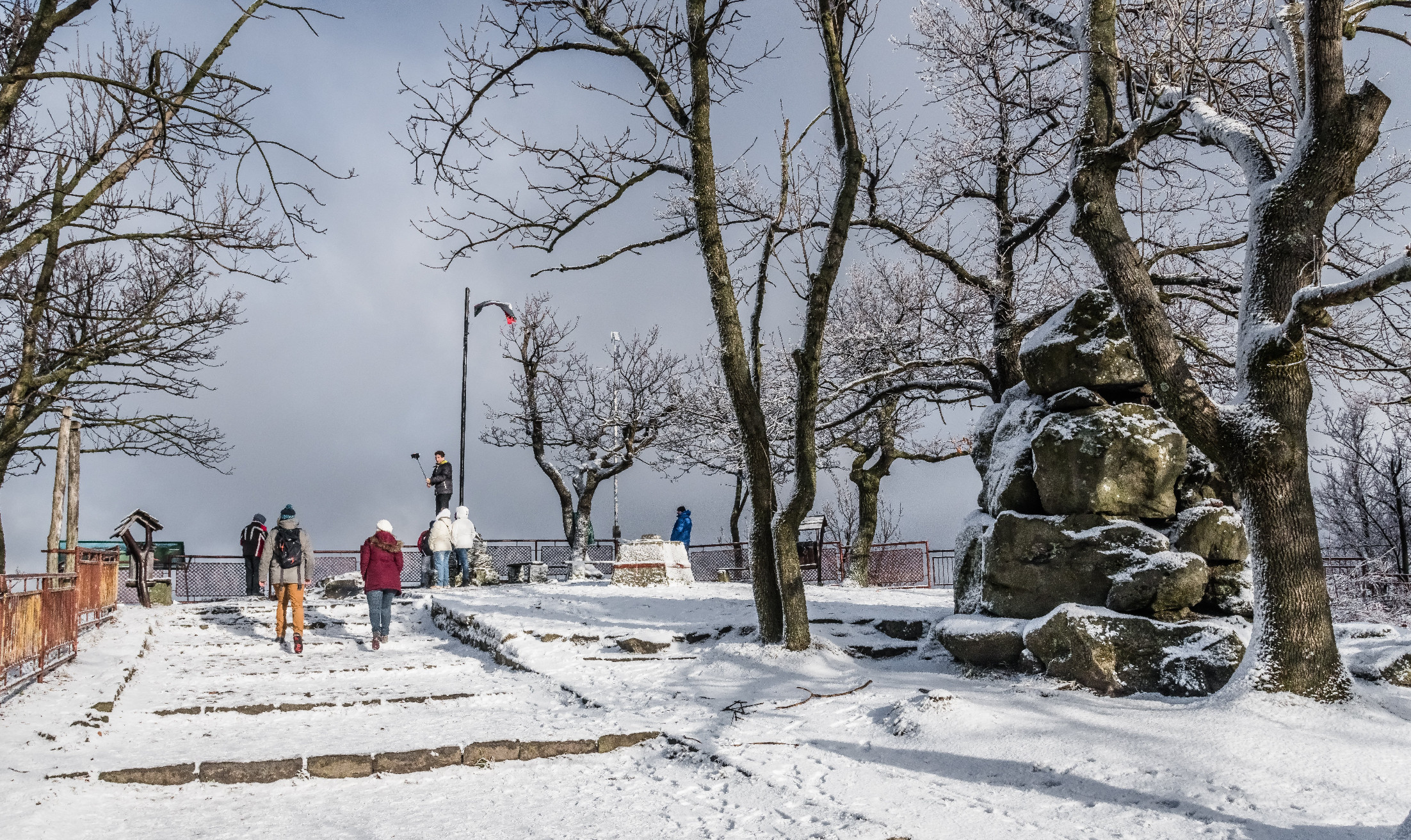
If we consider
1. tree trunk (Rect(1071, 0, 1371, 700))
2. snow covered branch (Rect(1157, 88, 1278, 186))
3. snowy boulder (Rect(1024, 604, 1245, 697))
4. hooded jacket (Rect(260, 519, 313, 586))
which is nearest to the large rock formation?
snowy boulder (Rect(1024, 604, 1245, 697))

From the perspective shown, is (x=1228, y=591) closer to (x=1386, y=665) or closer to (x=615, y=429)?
(x=1386, y=665)

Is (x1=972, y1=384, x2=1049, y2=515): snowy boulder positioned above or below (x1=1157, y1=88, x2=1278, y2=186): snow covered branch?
below

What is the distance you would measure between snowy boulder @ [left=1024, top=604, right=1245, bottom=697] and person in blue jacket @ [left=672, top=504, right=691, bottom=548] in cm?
1392

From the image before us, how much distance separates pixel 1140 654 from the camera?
6836 mm

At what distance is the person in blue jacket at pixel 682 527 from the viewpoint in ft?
67.7

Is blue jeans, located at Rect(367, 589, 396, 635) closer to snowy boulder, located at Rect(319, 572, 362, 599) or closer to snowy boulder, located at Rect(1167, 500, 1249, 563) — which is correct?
snowy boulder, located at Rect(319, 572, 362, 599)

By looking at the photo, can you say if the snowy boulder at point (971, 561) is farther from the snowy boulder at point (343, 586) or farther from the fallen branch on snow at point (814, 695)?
the snowy boulder at point (343, 586)

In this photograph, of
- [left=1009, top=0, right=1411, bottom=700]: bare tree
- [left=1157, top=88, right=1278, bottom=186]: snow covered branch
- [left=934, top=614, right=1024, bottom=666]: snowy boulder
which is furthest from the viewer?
[left=934, top=614, right=1024, bottom=666]: snowy boulder

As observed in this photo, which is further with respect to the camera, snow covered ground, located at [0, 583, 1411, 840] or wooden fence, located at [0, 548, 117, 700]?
wooden fence, located at [0, 548, 117, 700]

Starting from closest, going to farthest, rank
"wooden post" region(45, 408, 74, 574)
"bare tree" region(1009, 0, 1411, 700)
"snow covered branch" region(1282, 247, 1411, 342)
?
"snow covered branch" region(1282, 247, 1411, 342), "bare tree" region(1009, 0, 1411, 700), "wooden post" region(45, 408, 74, 574)

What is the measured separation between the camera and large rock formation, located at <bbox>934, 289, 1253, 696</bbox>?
22.5 ft

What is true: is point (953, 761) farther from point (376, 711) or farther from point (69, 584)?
point (69, 584)

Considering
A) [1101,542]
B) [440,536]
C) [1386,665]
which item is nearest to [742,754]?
[1101,542]

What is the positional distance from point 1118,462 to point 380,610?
1022 centimetres
